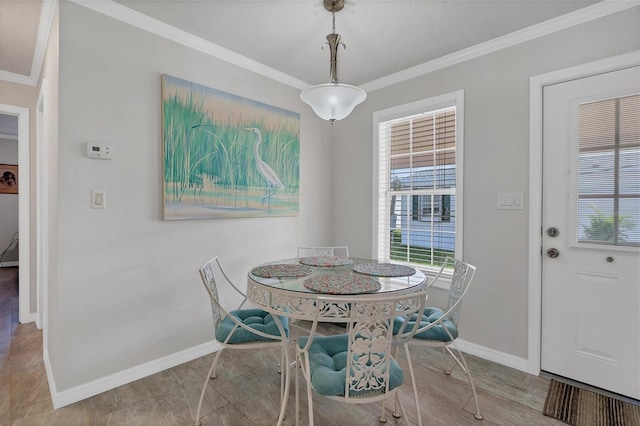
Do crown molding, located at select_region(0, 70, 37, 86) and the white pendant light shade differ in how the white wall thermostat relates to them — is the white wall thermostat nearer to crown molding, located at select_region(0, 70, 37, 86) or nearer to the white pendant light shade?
the white pendant light shade

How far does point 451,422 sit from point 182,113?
2674 millimetres

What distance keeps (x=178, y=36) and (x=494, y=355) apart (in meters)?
3.44

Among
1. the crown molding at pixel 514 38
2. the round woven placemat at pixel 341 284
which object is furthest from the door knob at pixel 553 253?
the crown molding at pixel 514 38

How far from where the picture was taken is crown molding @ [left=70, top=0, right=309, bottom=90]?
2.02 meters

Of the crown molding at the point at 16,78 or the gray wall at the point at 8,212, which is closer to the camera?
the crown molding at the point at 16,78

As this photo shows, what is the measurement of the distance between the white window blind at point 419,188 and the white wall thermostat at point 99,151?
7.64ft

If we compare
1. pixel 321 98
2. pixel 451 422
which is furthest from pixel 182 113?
pixel 451 422

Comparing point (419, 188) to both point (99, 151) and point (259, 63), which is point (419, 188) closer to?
point (259, 63)

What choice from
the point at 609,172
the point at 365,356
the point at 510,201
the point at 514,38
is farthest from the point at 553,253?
the point at 365,356

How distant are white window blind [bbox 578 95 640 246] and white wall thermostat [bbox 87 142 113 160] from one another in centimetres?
313

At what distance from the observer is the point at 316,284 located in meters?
1.62

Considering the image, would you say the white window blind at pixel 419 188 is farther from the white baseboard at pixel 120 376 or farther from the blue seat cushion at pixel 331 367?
the white baseboard at pixel 120 376

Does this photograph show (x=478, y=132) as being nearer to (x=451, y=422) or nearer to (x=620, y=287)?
(x=620, y=287)

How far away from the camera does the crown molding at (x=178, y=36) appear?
6.64ft
